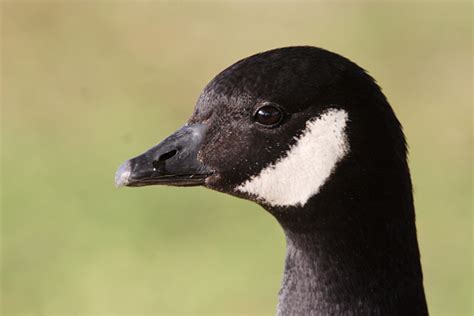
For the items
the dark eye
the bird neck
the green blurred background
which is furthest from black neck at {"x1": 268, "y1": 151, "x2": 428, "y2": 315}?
the green blurred background

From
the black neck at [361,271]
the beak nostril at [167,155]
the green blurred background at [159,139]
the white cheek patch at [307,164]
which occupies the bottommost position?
the black neck at [361,271]

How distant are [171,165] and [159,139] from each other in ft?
19.5

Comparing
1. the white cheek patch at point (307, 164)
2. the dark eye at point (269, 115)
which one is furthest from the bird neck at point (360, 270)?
the dark eye at point (269, 115)

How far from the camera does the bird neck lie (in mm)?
3746

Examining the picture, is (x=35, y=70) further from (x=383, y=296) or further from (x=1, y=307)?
(x=383, y=296)

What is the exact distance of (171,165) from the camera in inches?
153

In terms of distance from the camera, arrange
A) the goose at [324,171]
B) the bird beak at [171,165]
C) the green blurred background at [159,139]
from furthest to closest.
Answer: the green blurred background at [159,139] → the bird beak at [171,165] → the goose at [324,171]

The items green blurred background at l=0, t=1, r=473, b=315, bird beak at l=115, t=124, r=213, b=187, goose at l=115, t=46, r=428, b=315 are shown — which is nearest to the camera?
goose at l=115, t=46, r=428, b=315

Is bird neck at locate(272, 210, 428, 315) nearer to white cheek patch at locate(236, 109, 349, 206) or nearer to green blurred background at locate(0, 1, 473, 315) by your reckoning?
white cheek patch at locate(236, 109, 349, 206)

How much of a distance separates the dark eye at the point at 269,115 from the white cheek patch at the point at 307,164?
10 cm

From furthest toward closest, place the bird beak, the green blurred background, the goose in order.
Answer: the green blurred background
the bird beak
the goose

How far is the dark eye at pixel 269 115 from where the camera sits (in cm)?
379

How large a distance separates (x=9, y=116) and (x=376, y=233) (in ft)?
24.9

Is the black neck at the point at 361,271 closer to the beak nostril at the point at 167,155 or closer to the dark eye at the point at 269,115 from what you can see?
the dark eye at the point at 269,115
